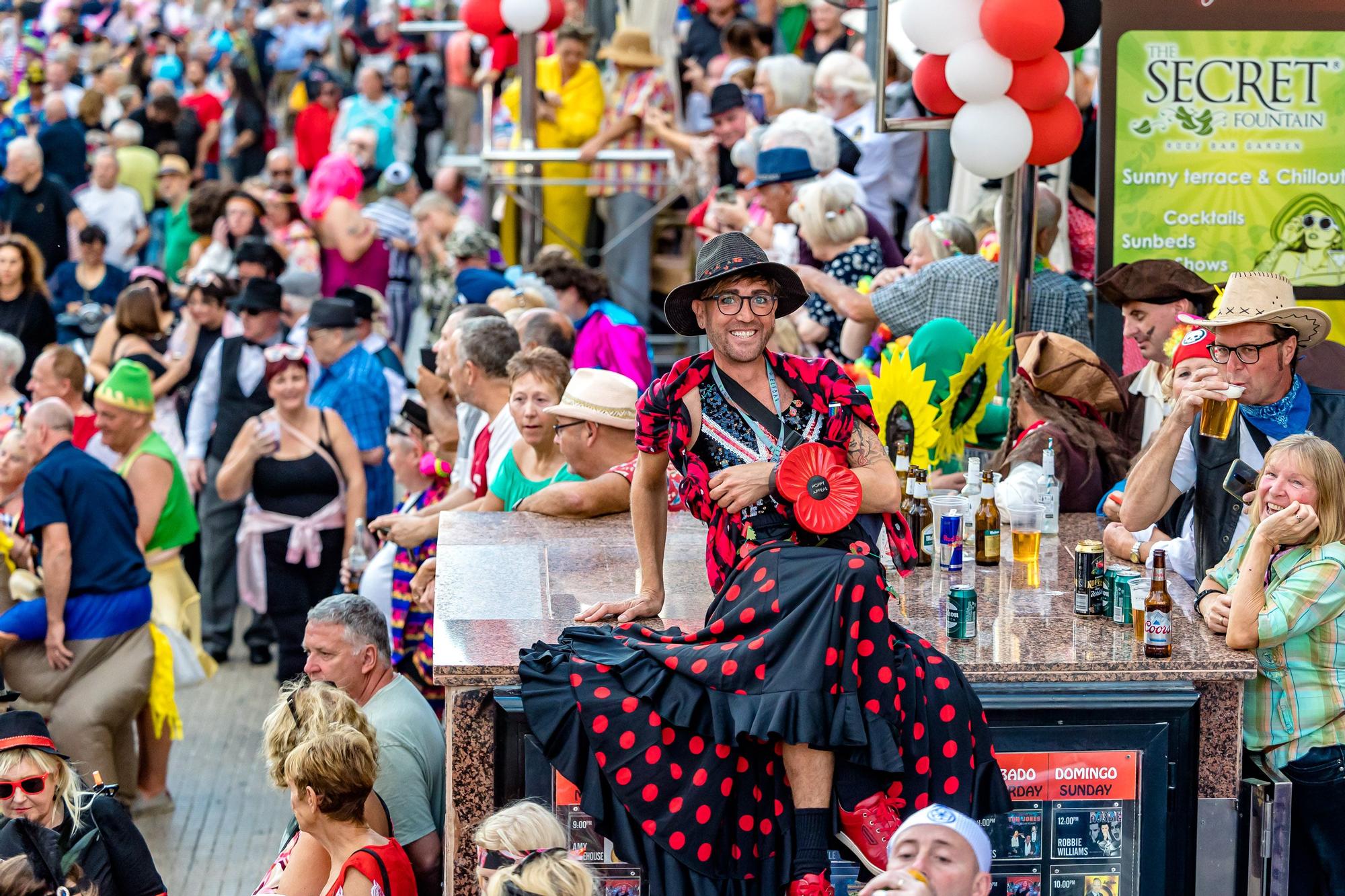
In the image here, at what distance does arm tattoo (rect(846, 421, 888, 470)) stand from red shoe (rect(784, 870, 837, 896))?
1.06 metres

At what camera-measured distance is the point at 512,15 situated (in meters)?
10.1

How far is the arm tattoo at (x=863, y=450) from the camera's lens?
14.5 ft

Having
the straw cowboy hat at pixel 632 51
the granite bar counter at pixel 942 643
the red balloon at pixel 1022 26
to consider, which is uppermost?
the straw cowboy hat at pixel 632 51

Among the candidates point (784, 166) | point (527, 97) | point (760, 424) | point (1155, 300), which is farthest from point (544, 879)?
point (527, 97)

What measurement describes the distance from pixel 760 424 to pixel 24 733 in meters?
2.27

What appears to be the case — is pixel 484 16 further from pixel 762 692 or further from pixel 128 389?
pixel 762 692

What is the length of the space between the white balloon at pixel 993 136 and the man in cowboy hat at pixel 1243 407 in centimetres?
174

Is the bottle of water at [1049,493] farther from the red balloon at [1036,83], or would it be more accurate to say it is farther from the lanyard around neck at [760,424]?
the red balloon at [1036,83]

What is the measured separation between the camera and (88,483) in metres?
6.79

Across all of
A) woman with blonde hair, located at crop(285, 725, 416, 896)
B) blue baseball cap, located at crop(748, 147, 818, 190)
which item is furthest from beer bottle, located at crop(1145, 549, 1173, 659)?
blue baseball cap, located at crop(748, 147, 818, 190)

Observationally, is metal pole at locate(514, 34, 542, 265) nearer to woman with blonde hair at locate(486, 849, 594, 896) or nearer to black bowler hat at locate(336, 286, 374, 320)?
black bowler hat at locate(336, 286, 374, 320)

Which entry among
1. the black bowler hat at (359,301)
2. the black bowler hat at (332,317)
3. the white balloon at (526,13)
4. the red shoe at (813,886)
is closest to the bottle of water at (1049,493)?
the red shoe at (813,886)

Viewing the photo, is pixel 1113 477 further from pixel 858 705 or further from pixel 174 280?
pixel 174 280

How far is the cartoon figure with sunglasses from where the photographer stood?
656 centimetres
